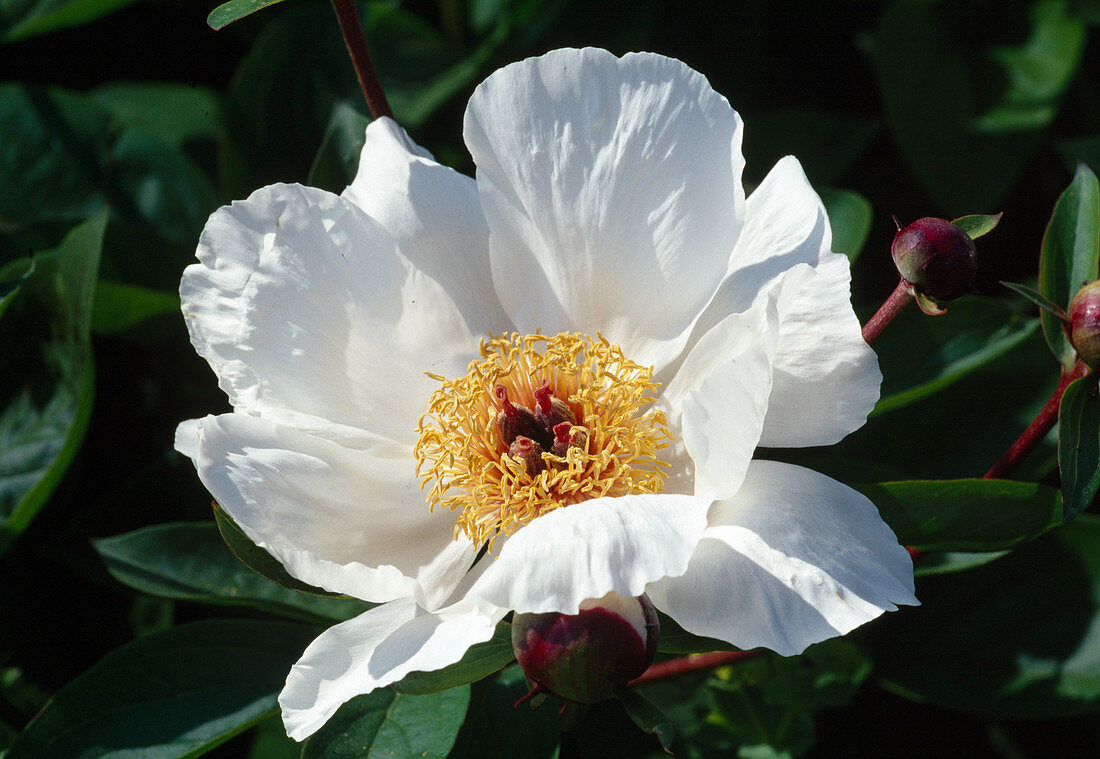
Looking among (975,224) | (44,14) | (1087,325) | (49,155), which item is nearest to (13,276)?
(49,155)

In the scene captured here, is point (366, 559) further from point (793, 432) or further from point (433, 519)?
point (793, 432)

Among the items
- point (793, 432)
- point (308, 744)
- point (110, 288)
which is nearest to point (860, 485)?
point (793, 432)

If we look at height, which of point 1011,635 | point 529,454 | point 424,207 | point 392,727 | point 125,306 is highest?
point 424,207

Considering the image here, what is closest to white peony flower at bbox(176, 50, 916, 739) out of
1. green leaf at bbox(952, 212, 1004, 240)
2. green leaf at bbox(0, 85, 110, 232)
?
green leaf at bbox(952, 212, 1004, 240)

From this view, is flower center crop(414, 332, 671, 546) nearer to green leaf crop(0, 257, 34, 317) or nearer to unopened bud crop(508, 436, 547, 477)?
unopened bud crop(508, 436, 547, 477)

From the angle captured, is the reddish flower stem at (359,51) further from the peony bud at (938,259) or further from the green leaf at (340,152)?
the peony bud at (938,259)

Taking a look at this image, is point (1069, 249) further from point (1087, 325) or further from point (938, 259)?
point (938, 259)

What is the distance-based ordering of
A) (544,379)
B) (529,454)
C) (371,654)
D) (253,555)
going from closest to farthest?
(371,654), (253,555), (529,454), (544,379)
